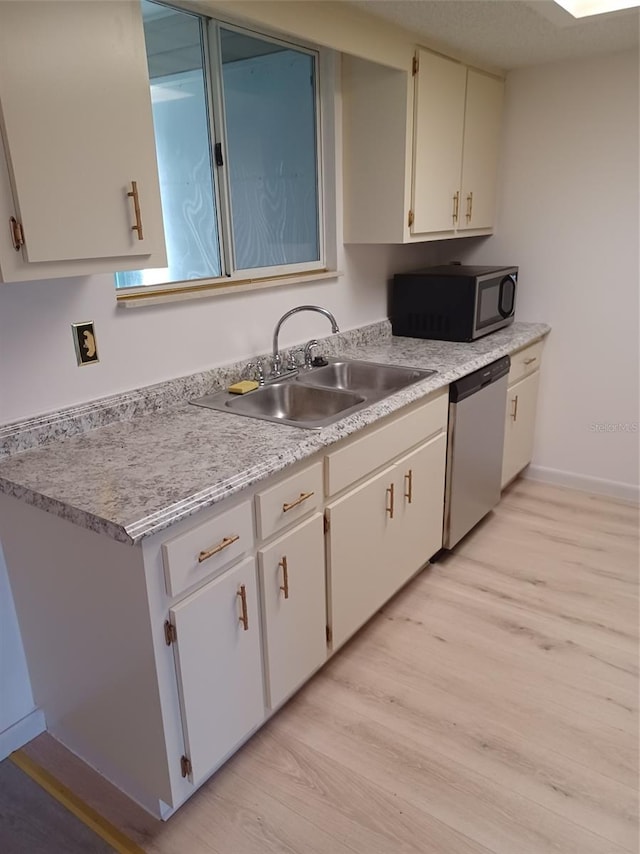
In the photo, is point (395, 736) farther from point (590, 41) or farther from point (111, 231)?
point (590, 41)

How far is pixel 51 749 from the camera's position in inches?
71.4

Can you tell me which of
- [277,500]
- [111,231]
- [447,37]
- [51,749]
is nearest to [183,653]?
[277,500]

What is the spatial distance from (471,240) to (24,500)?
112 inches

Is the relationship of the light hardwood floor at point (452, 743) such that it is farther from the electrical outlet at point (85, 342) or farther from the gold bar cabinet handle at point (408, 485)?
the electrical outlet at point (85, 342)

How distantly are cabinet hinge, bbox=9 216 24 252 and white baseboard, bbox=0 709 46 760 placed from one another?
1.38 meters

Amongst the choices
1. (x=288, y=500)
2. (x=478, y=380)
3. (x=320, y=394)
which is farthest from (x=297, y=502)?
(x=478, y=380)

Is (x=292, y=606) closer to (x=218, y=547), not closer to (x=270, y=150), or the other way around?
(x=218, y=547)

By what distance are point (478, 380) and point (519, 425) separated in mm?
786

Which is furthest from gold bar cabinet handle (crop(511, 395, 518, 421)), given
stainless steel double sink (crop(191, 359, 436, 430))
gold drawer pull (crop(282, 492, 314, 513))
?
gold drawer pull (crop(282, 492, 314, 513))

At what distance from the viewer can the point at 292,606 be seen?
175cm

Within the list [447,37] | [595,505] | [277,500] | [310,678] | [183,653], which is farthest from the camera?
[595,505]

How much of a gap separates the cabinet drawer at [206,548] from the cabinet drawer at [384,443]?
0.38m

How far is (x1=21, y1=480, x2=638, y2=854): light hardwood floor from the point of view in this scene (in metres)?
1.55

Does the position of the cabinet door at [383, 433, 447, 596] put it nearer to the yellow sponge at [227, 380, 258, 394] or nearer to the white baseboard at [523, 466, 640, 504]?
the yellow sponge at [227, 380, 258, 394]
